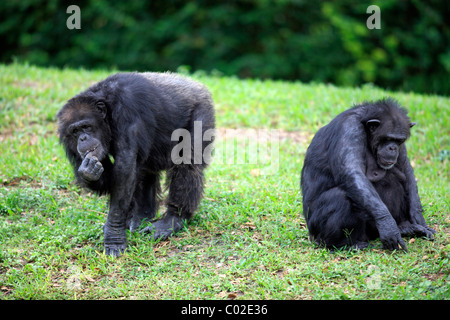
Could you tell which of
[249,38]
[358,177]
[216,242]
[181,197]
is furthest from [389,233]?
[249,38]

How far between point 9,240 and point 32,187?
50.9 inches

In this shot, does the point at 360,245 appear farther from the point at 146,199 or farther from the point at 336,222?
the point at 146,199

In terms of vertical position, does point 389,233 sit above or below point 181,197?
below

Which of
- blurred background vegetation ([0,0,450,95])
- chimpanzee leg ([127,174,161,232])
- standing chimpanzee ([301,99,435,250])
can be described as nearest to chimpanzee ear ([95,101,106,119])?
chimpanzee leg ([127,174,161,232])

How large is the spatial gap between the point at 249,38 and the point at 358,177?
13.7 m

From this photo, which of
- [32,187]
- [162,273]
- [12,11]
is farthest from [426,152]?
[12,11]

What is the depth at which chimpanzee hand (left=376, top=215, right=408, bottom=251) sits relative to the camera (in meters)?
5.10

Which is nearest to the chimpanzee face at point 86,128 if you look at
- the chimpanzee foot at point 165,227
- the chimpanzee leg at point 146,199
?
the chimpanzee leg at point 146,199

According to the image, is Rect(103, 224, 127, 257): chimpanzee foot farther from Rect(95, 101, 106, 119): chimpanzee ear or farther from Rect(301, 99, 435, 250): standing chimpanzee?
Rect(301, 99, 435, 250): standing chimpanzee

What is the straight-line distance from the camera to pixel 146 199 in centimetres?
644

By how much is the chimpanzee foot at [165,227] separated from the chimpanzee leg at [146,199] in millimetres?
302

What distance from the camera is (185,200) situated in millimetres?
6070

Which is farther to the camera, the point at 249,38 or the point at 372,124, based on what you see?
the point at 249,38
